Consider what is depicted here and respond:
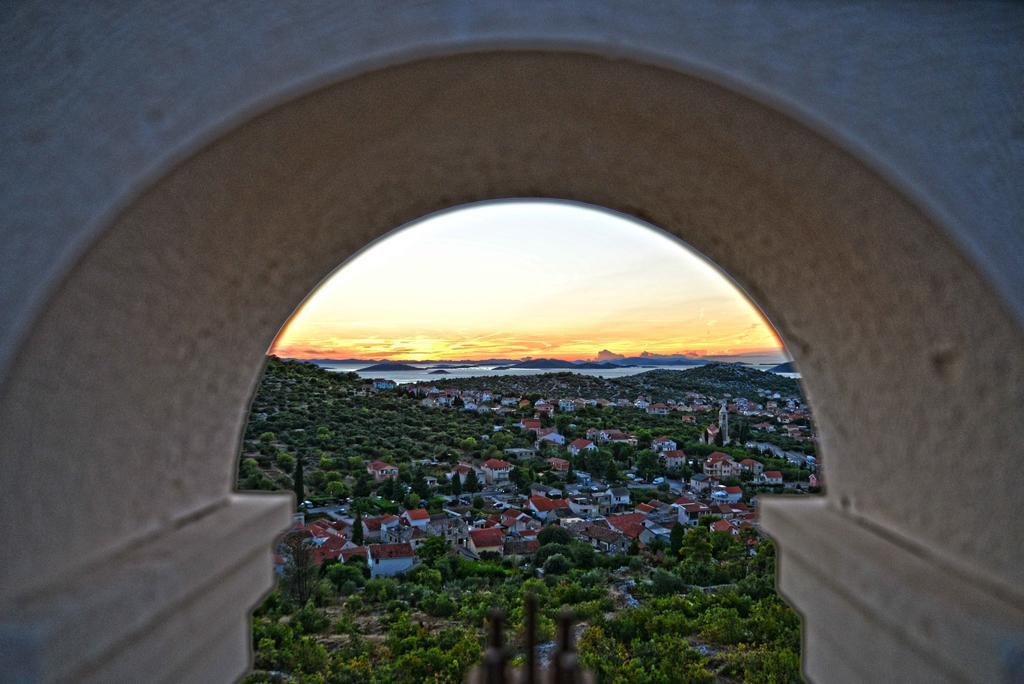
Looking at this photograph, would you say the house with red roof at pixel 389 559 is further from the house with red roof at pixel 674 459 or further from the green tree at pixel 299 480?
the house with red roof at pixel 674 459

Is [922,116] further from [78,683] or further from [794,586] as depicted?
[78,683]

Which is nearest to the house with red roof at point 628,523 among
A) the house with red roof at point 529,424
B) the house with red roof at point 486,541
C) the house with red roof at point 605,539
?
the house with red roof at point 605,539

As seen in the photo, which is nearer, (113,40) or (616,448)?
(113,40)

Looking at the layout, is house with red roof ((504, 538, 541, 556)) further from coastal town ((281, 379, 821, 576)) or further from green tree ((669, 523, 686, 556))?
green tree ((669, 523, 686, 556))

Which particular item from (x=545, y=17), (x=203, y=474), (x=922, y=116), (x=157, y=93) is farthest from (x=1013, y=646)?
(x=203, y=474)

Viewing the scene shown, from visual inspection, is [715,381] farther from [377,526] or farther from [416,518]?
[377,526]
